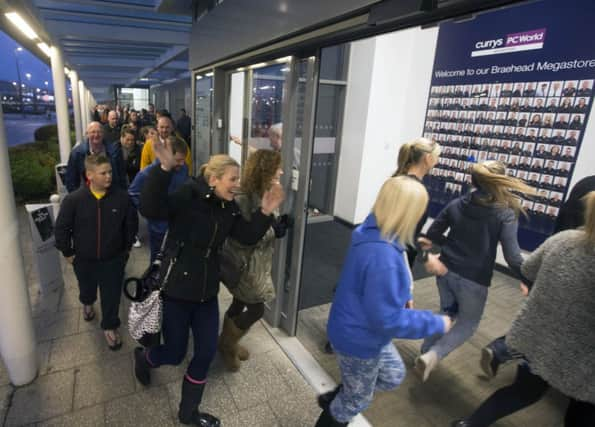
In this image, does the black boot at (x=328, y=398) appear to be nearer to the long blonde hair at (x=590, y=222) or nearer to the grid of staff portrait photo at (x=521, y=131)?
the long blonde hair at (x=590, y=222)

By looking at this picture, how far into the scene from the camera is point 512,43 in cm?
435

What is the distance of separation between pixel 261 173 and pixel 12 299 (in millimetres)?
1773

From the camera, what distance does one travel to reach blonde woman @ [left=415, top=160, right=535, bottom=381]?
2.37 m

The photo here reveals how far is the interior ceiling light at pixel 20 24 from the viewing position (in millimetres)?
4384

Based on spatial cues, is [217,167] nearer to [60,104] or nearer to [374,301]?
[374,301]

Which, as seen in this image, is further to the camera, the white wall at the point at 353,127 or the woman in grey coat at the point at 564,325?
the white wall at the point at 353,127

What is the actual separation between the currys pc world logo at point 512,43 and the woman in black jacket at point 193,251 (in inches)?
158

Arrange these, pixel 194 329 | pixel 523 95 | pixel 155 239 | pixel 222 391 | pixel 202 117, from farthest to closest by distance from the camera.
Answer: pixel 202 117 < pixel 523 95 < pixel 155 239 < pixel 222 391 < pixel 194 329

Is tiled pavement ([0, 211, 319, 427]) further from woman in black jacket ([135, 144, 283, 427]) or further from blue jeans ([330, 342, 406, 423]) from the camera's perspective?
blue jeans ([330, 342, 406, 423])

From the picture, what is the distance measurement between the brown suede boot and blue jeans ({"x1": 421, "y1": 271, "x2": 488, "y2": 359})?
1.45 metres

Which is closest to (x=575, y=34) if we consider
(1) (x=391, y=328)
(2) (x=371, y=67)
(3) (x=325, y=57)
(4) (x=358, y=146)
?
(2) (x=371, y=67)

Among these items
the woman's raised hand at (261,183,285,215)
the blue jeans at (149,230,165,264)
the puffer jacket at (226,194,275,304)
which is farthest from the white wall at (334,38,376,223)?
the woman's raised hand at (261,183,285,215)

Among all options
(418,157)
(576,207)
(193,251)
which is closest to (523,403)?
(576,207)

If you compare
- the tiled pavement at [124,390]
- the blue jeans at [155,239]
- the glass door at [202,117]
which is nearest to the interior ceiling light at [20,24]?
the glass door at [202,117]
